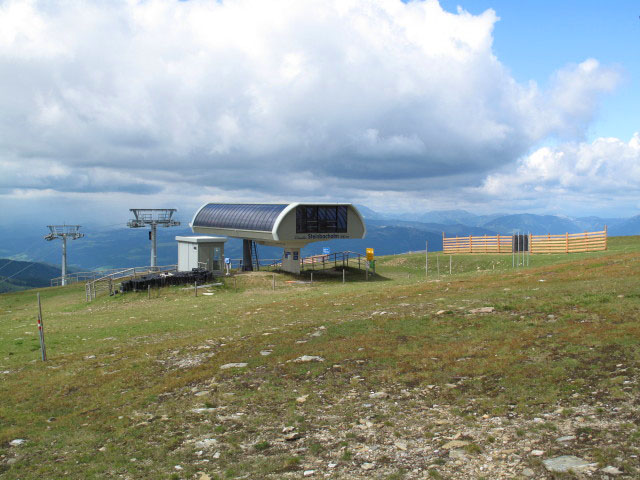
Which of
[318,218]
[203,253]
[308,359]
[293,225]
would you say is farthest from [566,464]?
[203,253]

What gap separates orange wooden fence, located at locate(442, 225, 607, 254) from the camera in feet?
195

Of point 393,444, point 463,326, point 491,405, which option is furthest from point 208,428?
point 463,326

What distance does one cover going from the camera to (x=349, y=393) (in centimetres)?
1221

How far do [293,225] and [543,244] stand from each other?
32303mm

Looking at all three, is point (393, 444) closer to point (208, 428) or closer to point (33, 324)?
point (208, 428)

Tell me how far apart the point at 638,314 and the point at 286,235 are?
122 feet

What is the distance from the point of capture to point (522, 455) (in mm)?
8320

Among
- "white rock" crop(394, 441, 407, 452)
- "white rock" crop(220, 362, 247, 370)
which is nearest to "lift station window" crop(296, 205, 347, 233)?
"white rock" crop(220, 362, 247, 370)

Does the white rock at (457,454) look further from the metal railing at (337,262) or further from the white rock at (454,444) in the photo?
the metal railing at (337,262)

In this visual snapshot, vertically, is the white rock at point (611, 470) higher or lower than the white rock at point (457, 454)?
higher

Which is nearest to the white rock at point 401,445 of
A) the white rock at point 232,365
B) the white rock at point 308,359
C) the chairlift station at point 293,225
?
the white rock at point 308,359

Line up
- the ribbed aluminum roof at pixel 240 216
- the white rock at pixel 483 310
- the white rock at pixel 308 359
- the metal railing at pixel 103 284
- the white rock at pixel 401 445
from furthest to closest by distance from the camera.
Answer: the ribbed aluminum roof at pixel 240 216 → the metal railing at pixel 103 284 → the white rock at pixel 483 310 → the white rock at pixel 308 359 → the white rock at pixel 401 445

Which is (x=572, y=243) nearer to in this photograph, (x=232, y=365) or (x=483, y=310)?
(x=483, y=310)

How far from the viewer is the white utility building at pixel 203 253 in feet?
165
